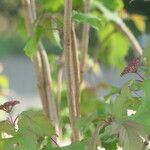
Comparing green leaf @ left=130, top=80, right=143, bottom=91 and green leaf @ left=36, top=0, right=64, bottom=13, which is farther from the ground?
green leaf @ left=36, top=0, right=64, bottom=13

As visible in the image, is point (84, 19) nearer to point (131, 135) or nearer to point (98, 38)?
point (131, 135)

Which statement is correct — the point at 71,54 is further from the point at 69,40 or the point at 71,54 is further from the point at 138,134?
the point at 138,134

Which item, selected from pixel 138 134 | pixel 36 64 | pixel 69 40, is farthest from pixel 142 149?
pixel 36 64

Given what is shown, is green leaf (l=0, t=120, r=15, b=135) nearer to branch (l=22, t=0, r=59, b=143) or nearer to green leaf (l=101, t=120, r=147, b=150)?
green leaf (l=101, t=120, r=147, b=150)

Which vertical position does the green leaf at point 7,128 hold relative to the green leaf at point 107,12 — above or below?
below

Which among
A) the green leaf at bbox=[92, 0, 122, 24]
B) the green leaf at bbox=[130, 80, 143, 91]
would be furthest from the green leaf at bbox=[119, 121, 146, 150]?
Result: the green leaf at bbox=[92, 0, 122, 24]

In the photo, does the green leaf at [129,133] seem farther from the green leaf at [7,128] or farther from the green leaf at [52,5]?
the green leaf at [52,5]

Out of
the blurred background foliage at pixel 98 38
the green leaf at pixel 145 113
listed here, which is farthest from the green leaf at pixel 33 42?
the green leaf at pixel 145 113
